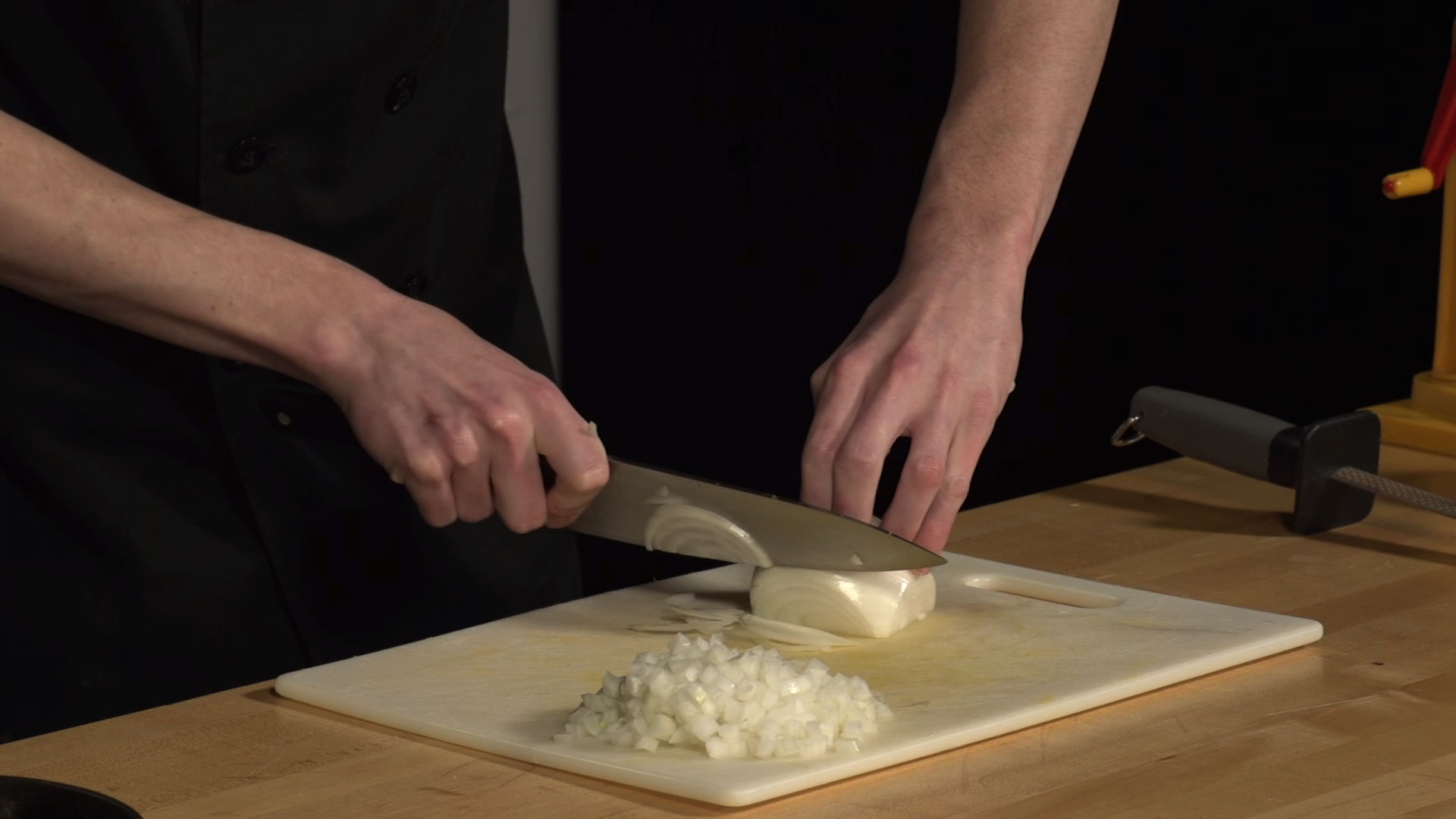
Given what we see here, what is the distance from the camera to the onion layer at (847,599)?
1.25 m

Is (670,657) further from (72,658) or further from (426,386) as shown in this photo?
(72,658)

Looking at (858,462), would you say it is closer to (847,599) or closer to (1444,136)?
(847,599)

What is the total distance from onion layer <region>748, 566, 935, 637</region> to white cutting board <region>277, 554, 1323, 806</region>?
0.02 m

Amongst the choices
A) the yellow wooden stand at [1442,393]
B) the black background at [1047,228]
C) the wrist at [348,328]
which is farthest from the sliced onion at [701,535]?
the black background at [1047,228]

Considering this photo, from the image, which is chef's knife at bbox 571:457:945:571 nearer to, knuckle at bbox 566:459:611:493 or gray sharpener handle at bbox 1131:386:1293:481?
knuckle at bbox 566:459:611:493

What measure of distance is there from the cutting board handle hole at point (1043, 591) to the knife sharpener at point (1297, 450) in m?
0.23

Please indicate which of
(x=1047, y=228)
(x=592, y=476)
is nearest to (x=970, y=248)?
(x=592, y=476)

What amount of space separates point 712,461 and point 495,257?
1.25 meters

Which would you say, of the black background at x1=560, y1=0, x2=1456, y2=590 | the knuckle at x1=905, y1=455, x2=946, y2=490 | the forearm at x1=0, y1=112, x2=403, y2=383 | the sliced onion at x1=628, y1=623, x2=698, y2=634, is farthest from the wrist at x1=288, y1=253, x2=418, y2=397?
the black background at x1=560, y1=0, x2=1456, y2=590

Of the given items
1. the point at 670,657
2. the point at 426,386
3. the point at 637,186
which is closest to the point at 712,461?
the point at 637,186

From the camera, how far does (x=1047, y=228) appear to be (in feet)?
9.17

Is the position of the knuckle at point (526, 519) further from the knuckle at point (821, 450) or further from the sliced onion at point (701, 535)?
the knuckle at point (821, 450)

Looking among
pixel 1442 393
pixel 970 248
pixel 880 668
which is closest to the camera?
pixel 880 668

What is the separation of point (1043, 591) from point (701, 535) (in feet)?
0.84
